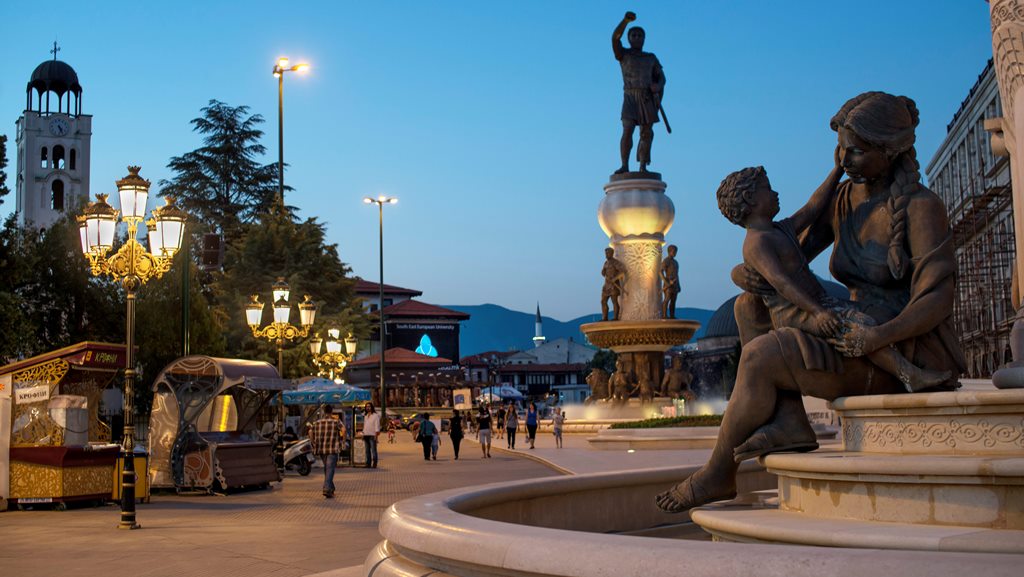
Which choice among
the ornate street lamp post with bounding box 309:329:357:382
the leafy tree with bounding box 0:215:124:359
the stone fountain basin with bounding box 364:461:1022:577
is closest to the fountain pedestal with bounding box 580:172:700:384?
the ornate street lamp post with bounding box 309:329:357:382

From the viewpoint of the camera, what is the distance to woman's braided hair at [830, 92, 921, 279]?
557cm

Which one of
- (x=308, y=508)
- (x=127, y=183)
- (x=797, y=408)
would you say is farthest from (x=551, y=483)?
(x=127, y=183)

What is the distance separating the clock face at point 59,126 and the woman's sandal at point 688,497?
345 feet

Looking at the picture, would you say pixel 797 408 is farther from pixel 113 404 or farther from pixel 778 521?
pixel 113 404

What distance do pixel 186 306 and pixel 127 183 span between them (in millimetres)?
7139

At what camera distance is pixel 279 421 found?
25.7m

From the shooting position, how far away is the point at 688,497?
19.0 feet

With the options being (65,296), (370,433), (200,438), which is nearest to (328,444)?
(200,438)

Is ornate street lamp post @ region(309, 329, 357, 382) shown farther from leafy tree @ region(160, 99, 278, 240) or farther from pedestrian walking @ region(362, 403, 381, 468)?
leafy tree @ region(160, 99, 278, 240)

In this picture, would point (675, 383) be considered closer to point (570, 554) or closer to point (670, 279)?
point (670, 279)

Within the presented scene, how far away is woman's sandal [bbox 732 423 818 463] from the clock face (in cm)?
10575

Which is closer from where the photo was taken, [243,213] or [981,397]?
[981,397]

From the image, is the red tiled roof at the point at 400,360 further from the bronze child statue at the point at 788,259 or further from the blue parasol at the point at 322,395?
the bronze child statue at the point at 788,259

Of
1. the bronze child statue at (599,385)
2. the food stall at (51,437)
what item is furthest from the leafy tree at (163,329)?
the food stall at (51,437)
